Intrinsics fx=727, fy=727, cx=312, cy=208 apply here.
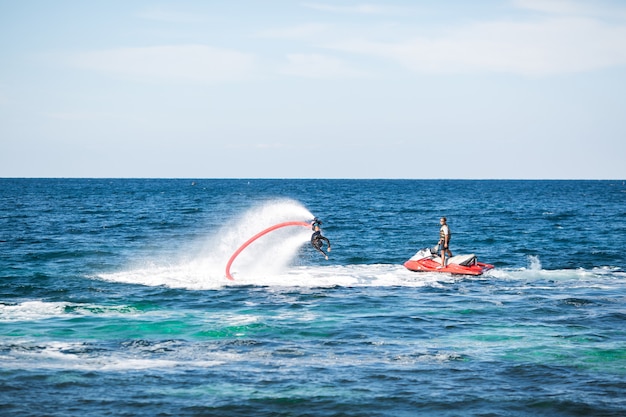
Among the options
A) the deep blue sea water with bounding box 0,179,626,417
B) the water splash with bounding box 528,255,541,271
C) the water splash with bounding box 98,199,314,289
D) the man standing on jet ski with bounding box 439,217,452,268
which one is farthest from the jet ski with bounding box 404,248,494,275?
the water splash with bounding box 98,199,314,289

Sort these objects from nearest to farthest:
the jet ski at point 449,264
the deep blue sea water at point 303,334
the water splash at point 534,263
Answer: the deep blue sea water at point 303,334
the jet ski at point 449,264
the water splash at point 534,263

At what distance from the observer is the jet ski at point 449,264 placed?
35062 millimetres

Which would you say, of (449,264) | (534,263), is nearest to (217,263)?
(449,264)

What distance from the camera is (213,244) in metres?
52.6

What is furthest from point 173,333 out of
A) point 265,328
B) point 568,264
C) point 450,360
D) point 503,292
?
point 568,264

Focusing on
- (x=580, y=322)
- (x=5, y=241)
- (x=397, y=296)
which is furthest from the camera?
(x=5, y=241)

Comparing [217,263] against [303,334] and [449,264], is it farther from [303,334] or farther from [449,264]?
[303,334]

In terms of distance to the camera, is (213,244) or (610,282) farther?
(213,244)

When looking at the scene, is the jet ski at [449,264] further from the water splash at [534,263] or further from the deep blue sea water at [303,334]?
the water splash at [534,263]

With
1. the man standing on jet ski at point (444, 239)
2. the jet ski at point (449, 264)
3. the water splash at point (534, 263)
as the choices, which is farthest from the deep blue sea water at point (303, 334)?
the man standing on jet ski at point (444, 239)

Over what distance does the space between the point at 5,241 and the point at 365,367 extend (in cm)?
4010

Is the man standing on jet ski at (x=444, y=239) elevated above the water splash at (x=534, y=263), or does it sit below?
above

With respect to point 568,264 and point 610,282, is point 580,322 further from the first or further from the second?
point 568,264

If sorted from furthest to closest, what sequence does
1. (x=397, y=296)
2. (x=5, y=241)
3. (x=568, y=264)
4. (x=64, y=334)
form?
(x=5, y=241) → (x=568, y=264) → (x=397, y=296) → (x=64, y=334)
